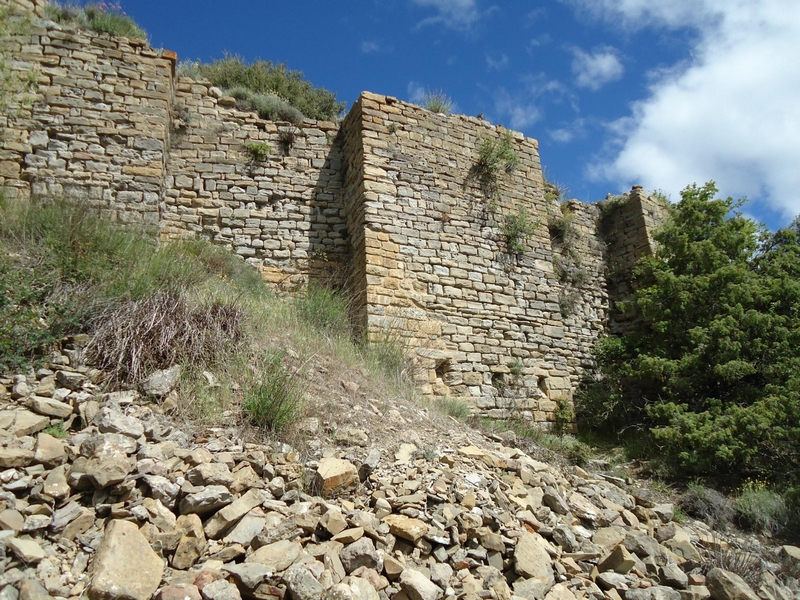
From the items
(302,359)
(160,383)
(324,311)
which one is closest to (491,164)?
(324,311)

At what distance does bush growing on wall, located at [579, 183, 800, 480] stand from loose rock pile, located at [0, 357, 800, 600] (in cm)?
262

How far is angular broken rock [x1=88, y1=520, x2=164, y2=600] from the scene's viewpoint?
8.79 ft

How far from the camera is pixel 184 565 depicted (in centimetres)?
304

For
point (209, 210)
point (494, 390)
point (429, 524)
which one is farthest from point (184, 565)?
point (209, 210)

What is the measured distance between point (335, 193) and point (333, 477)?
20.1 feet

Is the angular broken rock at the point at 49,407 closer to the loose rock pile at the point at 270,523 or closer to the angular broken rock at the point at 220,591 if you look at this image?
the loose rock pile at the point at 270,523

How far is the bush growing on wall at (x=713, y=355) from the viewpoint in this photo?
23.0 ft

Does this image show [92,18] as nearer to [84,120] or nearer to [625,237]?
[84,120]

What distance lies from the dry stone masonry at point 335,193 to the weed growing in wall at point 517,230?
9 centimetres

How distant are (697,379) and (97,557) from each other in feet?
25.6

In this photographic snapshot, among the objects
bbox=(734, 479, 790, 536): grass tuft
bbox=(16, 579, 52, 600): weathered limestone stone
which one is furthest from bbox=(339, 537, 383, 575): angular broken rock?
bbox=(734, 479, 790, 536): grass tuft

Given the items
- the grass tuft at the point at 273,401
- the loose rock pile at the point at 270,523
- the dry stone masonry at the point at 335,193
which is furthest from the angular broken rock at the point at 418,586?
the dry stone masonry at the point at 335,193

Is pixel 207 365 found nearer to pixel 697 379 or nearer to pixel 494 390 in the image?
pixel 494 390

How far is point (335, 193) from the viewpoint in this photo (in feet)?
30.3
